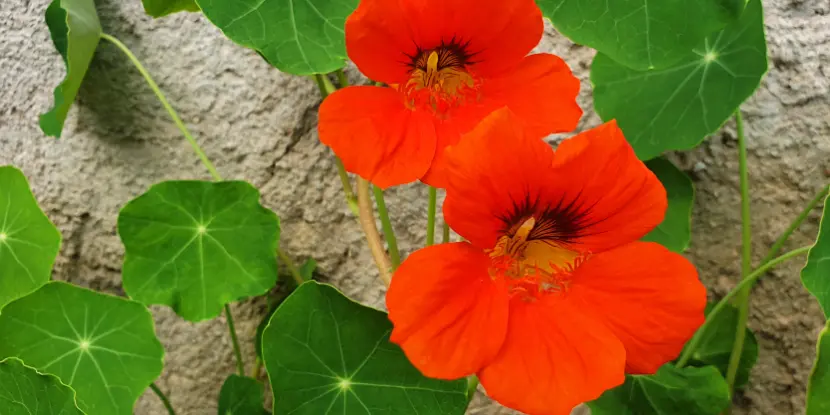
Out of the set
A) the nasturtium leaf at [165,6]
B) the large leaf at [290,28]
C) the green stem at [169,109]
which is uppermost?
the nasturtium leaf at [165,6]

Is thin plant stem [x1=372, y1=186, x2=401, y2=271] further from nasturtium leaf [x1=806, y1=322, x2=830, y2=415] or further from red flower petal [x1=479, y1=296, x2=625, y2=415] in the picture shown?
nasturtium leaf [x1=806, y1=322, x2=830, y2=415]

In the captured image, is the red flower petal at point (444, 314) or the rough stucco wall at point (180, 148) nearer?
the red flower petal at point (444, 314)

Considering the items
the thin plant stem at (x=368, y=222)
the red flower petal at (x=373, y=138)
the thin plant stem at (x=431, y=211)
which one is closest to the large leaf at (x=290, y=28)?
the red flower petal at (x=373, y=138)

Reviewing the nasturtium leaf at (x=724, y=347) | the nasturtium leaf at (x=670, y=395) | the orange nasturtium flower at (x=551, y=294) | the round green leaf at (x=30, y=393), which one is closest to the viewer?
the orange nasturtium flower at (x=551, y=294)

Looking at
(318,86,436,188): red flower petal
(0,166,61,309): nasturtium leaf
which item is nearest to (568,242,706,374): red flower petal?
(318,86,436,188): red flower petal

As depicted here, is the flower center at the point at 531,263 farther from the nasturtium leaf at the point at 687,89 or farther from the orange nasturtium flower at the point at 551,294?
the nasturtium leaf at the point at 687,89

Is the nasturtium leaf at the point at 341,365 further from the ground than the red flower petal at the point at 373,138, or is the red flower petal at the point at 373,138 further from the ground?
the red flower petal at the point at 373,138

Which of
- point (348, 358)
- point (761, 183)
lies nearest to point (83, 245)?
point (348, 358)
